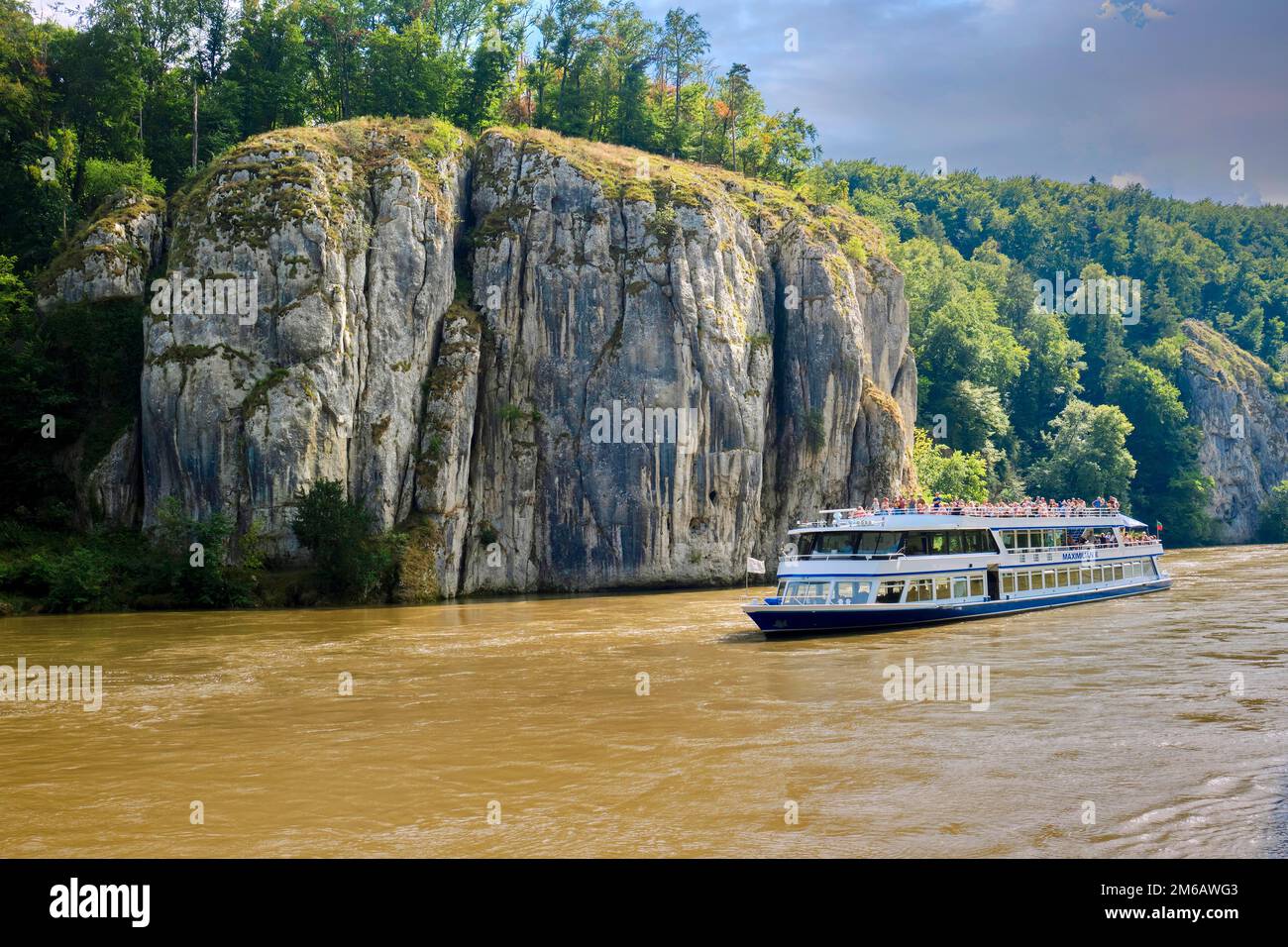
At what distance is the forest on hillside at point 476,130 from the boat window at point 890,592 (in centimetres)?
3828

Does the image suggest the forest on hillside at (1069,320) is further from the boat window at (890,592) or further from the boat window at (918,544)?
the boat window at (890,592)

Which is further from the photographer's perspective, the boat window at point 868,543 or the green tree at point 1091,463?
the green tree at point 1091,463

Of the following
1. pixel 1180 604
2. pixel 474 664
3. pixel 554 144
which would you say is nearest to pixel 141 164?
pixel 554 144

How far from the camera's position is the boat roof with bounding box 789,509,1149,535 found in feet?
135

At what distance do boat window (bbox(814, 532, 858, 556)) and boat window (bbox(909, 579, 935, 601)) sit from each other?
298 cm

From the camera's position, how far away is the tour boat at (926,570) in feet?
130

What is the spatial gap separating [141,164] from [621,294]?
32.5 m

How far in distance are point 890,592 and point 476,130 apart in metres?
54.5

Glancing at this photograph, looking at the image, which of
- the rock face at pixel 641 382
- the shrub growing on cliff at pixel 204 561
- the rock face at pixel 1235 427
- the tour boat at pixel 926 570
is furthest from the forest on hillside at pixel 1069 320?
the shrub growing on cliff at pixel 204 561

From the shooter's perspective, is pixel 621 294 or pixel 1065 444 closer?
pixel 621 294

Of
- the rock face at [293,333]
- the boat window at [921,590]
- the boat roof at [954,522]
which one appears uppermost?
the rock face at [293,333]

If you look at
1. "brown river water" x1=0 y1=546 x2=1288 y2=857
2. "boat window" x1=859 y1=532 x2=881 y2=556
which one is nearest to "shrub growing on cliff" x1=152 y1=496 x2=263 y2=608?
"brown river water" x1=0 y1=546 x2=1288 y2=857
